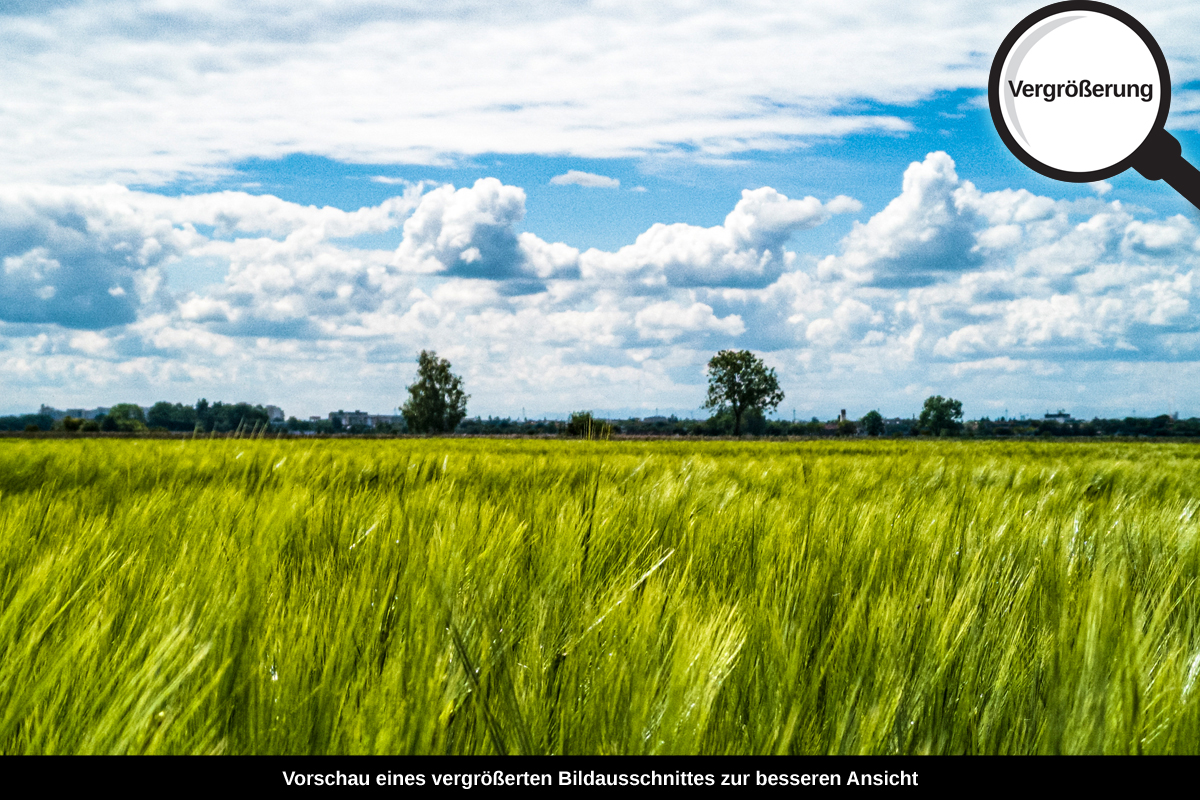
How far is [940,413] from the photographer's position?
370 feet

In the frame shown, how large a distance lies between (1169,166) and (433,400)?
9892cm

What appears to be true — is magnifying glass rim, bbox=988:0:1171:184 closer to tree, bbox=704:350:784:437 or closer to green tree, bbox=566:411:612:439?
green tree, bbox=566:411:612:439

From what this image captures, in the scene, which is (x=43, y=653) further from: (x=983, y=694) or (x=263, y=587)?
(x=983, y=694)

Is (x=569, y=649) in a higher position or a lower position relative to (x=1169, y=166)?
lower

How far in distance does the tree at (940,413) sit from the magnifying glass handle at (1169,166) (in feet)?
375

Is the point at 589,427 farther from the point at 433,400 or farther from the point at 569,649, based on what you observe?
the point at 433,400

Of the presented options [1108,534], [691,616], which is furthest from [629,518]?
[1108,534]

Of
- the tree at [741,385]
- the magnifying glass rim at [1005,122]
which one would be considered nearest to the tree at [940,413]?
the tree at [741,385]

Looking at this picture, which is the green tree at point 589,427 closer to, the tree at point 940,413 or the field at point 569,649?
the field at point 569,649

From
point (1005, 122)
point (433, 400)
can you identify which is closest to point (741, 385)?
point (433, 400)

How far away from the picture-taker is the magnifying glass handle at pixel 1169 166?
1.39m

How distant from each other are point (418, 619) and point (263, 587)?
0.38 m

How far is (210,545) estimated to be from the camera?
1679mm
